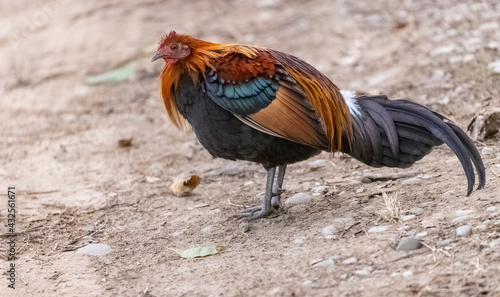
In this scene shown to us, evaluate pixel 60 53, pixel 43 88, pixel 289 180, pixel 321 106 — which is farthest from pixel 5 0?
pixel 321 106

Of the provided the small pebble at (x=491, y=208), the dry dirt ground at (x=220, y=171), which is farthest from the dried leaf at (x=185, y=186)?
the small pebble at (x=491, y=208)

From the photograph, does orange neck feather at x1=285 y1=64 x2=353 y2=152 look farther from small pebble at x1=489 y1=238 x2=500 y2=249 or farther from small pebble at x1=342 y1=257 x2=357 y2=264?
small pebble at x1=489 y1=238 x2=500 y2=249

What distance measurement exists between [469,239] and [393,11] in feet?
19.9

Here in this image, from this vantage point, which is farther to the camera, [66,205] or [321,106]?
[66,205]

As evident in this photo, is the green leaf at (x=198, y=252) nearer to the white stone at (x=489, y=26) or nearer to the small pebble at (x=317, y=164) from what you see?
the small pebble at (x=317, y=164)

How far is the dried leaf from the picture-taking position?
4996mm

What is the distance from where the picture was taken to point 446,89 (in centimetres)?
603

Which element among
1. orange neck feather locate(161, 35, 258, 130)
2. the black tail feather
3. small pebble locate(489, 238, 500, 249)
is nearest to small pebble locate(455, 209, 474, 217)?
the black tail feather

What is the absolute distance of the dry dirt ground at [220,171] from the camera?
337 cm

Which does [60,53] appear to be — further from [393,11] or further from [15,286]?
[15,286]

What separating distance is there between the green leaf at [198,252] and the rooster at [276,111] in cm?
66

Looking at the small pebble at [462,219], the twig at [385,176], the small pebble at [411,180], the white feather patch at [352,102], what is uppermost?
the white feather patch at [352,102]

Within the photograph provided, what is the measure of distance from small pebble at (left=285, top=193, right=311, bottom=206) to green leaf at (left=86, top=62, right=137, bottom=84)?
13.2ft

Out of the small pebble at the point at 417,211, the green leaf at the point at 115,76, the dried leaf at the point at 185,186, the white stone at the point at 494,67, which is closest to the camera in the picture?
the small pebble at the point at 417,211
